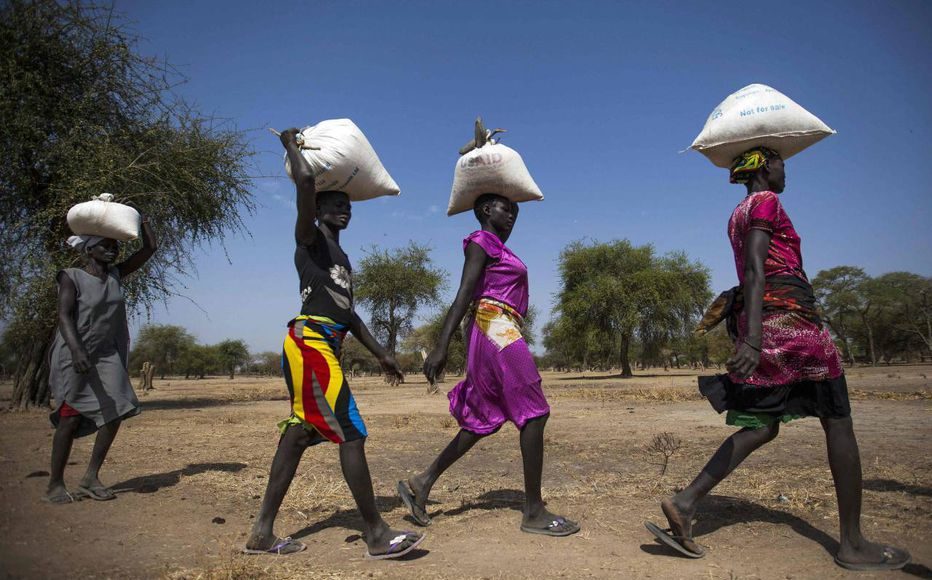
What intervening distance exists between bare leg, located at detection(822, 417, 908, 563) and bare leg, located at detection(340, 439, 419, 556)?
6.50 ft

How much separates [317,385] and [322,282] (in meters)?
0.54

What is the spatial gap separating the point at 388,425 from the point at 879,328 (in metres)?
56.8

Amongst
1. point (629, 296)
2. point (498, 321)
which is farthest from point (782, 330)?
point (629, 296)

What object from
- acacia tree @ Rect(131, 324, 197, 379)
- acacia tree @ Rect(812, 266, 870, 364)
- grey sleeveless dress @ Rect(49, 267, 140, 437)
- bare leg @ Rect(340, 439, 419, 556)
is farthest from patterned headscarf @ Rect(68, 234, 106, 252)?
acacia tree @ Rect(131, 324, 197, 379)

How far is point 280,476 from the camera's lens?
301 cm

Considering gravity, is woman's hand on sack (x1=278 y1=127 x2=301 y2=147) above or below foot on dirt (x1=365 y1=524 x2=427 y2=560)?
above

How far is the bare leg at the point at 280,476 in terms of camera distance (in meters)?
2.97

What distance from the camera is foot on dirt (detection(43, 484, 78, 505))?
4047 mm

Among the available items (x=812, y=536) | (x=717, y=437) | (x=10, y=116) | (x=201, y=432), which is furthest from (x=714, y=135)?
(x=10, y=116)

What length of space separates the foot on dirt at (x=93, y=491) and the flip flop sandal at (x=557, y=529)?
307cm

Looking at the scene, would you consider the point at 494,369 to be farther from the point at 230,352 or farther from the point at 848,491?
the point at 230,352

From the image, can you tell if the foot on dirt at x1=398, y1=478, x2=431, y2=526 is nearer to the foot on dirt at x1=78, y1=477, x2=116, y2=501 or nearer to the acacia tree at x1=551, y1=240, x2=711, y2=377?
the foot on dirt at x1=78, y1=477, x2=116, y2=501

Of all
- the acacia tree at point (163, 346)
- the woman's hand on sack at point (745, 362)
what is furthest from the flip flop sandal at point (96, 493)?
the acacia tree at point (163, 346)

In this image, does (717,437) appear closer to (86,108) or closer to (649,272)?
(86,108)
